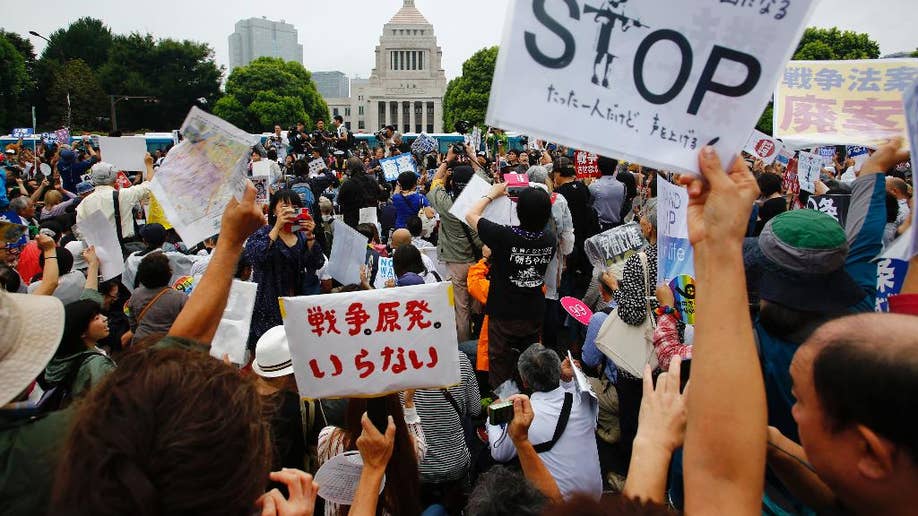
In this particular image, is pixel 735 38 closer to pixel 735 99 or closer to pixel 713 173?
pixel 735 99

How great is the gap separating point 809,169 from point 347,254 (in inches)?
229

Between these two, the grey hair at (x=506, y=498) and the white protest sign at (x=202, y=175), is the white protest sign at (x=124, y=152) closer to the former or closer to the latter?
the white protest sign at (x=202, y=175)

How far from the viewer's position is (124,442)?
1.09m

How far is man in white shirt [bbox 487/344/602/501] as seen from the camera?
3.20m

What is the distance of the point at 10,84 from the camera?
43.6 m

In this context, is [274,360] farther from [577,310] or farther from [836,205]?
[836,205]

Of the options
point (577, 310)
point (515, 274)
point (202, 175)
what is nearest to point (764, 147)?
point (577, 310)

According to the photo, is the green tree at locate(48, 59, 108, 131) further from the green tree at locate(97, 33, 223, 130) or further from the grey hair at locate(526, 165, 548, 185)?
the grey hair at locate(526, 165, 548, 185)

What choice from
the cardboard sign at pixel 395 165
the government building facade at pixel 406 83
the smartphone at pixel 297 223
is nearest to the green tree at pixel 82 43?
the government building facade at pixel 406 83

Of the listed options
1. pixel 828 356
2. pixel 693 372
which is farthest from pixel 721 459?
pixel 828 356

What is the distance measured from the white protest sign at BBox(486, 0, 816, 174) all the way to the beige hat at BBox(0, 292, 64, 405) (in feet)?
4.10

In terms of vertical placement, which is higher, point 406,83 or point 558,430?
point 406,83

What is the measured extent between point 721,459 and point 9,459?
5.13 feet

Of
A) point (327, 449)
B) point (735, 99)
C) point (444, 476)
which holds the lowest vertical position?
point (444, 476)
